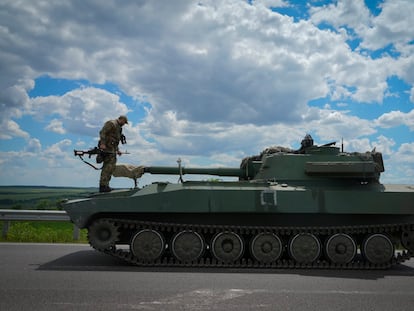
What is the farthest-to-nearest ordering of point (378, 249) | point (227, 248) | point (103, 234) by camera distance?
point (378, 249), point (227, 248), point (103, 234)

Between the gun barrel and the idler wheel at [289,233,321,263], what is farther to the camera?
the gun barrel

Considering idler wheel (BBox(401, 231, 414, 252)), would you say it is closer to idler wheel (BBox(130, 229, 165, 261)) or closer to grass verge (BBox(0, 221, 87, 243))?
idler wheel (BBox(130, 229, 165, 261))

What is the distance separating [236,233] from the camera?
1000cm

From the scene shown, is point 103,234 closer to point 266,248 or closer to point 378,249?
point 266,248

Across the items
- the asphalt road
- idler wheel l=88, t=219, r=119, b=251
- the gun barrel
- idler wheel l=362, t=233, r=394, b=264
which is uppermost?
the gun barrel

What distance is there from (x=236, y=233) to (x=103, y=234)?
307 cm

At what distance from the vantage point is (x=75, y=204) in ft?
32.1

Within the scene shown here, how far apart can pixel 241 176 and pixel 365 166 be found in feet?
11.4

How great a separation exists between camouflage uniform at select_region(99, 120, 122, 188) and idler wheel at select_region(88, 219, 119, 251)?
1.81 m

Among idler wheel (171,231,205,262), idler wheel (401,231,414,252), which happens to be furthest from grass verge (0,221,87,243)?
idler wheel (401,231,414,252)

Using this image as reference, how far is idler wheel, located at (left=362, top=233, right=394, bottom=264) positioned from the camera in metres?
10.1

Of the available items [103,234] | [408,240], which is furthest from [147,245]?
[408,240]

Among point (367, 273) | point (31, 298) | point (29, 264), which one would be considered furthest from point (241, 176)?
point (31, 298)

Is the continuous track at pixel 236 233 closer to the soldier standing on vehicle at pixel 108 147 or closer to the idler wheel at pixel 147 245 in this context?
the idler wheel at pixel 147 245
